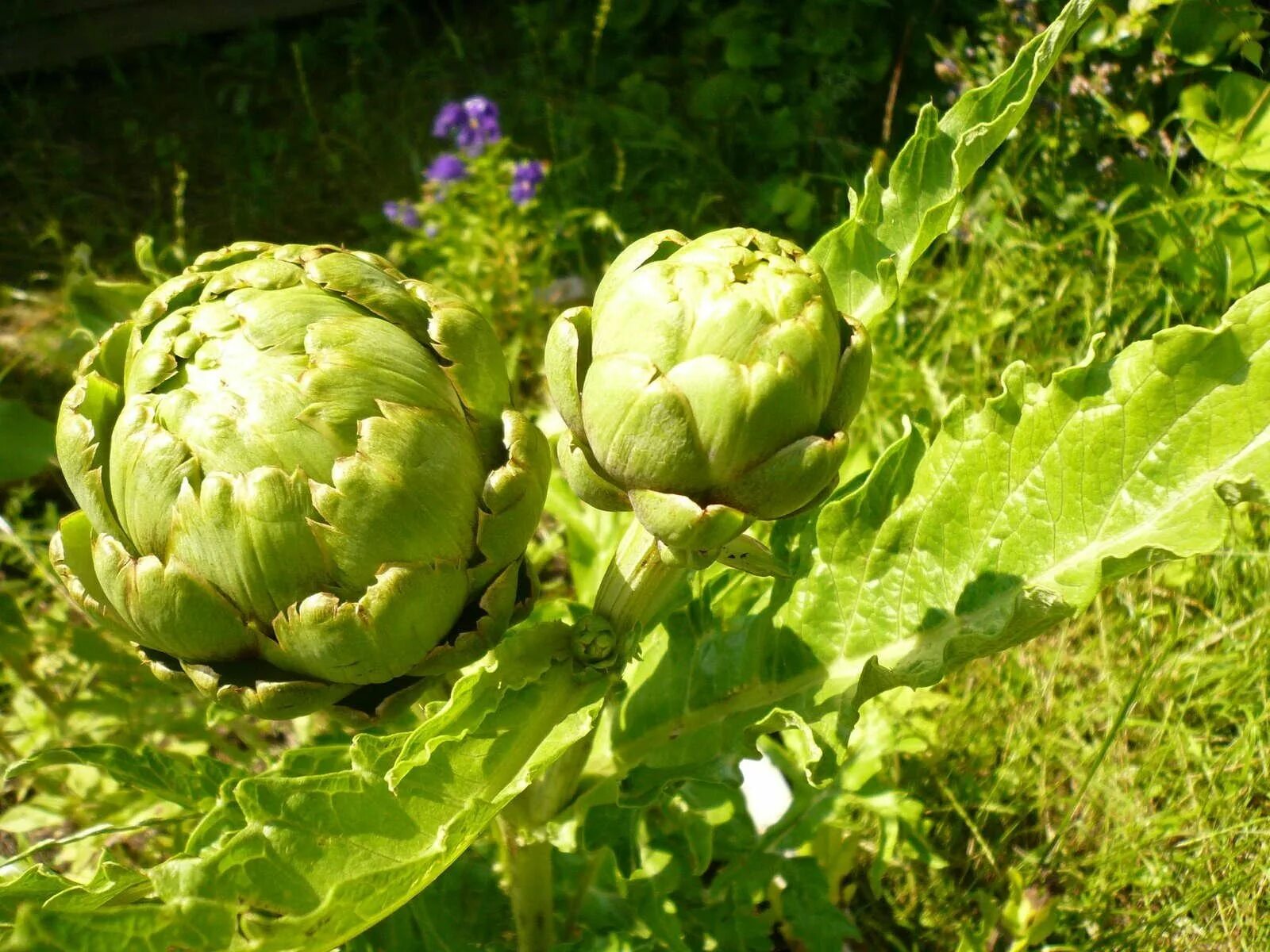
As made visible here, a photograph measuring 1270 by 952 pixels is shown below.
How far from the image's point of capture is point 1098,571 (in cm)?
86

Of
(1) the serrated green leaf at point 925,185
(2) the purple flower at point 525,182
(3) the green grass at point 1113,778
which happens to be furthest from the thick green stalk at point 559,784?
(2) the purple flower at point 525,182

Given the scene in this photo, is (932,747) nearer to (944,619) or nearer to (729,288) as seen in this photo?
(944,619)

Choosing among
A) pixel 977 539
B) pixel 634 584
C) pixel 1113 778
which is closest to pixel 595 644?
pixel 634 584

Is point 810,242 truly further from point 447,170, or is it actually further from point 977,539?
point 977,539

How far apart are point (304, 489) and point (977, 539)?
1.83ft

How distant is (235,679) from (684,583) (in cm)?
42

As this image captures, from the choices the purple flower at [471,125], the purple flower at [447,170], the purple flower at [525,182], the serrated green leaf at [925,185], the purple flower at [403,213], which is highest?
the serrated green leaf at [925,185]

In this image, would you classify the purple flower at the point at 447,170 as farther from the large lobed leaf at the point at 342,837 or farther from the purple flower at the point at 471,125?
the large lobed leaf at the point at 342,837

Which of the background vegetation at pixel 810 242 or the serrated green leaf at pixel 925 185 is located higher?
the serrated green leaf at pixel 925 185

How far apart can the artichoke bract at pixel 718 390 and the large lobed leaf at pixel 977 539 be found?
0.63 feet

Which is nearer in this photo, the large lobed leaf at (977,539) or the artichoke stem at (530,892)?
the large lobed leaf at (977,539)

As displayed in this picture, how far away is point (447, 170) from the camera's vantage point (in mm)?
2492

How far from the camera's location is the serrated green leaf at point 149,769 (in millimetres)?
966

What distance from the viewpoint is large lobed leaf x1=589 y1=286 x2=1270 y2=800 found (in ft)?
2.80
